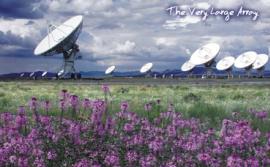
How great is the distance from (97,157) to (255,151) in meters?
2.12

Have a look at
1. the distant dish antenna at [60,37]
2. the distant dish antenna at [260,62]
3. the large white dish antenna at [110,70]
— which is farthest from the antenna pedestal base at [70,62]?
the distant dish antenna at [260,62]

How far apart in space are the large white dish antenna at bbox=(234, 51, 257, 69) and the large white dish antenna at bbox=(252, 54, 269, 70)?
10.9 metres

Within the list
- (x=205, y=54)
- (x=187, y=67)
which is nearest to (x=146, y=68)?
(x=187, y=67)

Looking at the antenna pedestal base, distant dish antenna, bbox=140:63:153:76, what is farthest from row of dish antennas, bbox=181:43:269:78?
the antenna pedestal base

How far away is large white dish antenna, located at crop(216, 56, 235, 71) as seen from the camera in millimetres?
148500

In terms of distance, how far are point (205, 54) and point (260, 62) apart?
120ft

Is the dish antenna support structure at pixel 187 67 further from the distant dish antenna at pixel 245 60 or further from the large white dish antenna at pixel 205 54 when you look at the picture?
the large white dish antenna at pixel 205 54

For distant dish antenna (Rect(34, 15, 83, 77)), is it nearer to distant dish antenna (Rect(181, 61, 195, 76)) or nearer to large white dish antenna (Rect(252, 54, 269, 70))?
distant dish antenna (Rect(181, 61, 195, 76))

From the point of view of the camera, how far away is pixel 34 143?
24.0 feet

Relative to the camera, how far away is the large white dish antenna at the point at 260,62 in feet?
508

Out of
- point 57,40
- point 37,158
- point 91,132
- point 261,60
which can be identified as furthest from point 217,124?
point 261,60

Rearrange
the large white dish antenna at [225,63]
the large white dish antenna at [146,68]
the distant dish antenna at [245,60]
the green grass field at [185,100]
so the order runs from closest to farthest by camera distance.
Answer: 1. the green grass field at [185,100]
2. the distant dish antenna at [245,60]
3. the large white dish antenna at [225,63]
4. the large white dish antenna at [146,68]

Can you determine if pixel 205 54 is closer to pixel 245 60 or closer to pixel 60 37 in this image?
pixel 245 60

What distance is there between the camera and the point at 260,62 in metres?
157
